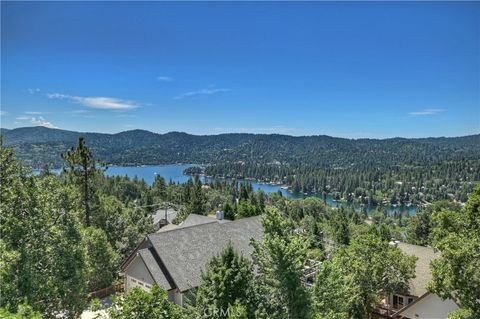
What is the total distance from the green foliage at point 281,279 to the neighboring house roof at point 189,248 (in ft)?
31.0

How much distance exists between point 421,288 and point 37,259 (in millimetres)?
22157

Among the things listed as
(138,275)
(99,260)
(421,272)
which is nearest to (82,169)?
(99,260)

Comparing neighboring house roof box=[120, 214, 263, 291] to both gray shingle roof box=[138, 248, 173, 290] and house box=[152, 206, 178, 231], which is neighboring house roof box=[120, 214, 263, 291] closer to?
gray shingle roof box=[138, 248, 173, 290]

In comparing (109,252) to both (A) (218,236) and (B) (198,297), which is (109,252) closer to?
(A) (218,236)

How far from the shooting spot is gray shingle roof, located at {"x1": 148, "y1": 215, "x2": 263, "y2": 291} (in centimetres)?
2359

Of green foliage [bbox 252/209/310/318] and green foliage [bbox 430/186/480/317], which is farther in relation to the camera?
green foliage [bbox 430/186/480/317]

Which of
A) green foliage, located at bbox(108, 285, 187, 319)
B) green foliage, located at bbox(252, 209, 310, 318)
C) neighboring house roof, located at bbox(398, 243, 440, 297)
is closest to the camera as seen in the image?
green foliage, located at bbox(108, 285, 187, 319)

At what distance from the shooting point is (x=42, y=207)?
15.4m

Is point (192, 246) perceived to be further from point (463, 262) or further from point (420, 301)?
point (463, 262)

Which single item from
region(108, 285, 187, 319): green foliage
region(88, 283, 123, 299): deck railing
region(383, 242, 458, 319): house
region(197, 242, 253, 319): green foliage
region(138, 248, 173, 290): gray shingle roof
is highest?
region(108, 285, 187, 319): green foliage

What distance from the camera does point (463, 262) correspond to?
1274cm

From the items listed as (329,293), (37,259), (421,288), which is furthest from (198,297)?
(421,288)

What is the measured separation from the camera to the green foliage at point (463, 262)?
41.3 feet

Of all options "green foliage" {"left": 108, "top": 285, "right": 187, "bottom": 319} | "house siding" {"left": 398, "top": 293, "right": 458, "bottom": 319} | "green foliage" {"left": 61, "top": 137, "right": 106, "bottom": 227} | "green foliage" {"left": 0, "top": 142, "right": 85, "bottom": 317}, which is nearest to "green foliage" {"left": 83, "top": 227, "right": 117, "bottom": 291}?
"green foliage" {"left": 61, "top": 137, "right": 106, "bottom": 227}
